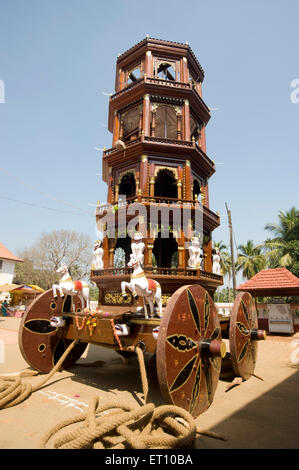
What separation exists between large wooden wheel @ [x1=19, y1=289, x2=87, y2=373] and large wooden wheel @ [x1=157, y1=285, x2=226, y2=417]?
284cm

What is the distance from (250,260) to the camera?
113 ft

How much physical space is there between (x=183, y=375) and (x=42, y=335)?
10.3 ft

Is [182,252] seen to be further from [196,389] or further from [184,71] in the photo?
[184,71]

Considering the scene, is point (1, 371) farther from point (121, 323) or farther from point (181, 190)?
point (181, 190)

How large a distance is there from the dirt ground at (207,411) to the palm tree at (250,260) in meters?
29.0

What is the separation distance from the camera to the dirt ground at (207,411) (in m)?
2.72

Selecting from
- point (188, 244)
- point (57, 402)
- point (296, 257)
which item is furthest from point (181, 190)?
point (296, 257)

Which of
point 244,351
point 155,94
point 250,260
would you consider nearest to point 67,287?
point 244,351

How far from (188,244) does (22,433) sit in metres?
12.5

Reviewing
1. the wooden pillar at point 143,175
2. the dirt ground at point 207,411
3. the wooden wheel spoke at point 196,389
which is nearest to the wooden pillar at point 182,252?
the wooden pillar at point 143,175

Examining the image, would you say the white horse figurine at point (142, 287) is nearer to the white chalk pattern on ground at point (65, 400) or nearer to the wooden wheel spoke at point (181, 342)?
the wooden wheel spoke at point (181, 342)

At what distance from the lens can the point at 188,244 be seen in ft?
47.9

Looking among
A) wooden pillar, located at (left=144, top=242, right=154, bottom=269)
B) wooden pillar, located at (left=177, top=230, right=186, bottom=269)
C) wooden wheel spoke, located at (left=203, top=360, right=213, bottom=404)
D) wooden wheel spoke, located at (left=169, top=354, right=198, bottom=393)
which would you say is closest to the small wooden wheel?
wooden wheel spoke, located at (left=203, top=360, right=213, bottom=404)

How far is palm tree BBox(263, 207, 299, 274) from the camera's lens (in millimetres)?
24320
